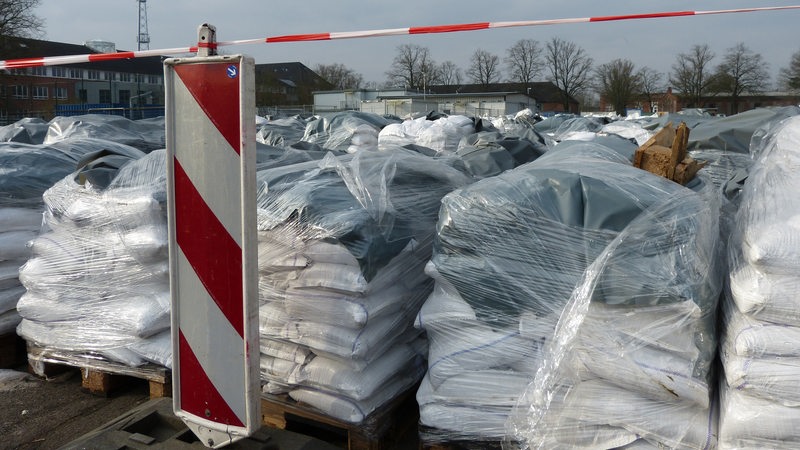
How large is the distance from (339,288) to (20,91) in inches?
1548

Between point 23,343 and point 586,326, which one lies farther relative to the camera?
point 23,343

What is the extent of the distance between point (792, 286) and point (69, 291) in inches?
123

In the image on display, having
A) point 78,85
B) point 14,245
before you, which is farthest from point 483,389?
point 78,85

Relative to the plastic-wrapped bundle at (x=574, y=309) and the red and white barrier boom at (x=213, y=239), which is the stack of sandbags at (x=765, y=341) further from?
the red and white barrier boom at (x=213, y=239)

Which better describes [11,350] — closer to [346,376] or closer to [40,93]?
[346,376]

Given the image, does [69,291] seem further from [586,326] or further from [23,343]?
[586,326]

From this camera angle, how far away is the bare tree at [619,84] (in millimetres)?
40344

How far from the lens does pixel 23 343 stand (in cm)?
375

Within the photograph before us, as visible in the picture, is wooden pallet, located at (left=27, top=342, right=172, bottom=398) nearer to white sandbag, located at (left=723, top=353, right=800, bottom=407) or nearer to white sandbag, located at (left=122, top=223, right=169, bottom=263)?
white sandbag, located at (left=122, top=223, right=169, bottom=263)

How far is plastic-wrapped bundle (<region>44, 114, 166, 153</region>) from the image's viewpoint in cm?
604

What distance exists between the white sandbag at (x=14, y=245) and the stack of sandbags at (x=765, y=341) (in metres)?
3.47

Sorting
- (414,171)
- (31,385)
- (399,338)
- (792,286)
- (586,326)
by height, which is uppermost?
(414,171)

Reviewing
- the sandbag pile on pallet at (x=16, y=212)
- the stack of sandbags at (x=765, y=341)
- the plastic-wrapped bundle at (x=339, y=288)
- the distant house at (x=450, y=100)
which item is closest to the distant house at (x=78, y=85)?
the distant house at (x=450, y=100)

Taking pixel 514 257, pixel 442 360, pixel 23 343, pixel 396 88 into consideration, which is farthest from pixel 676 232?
pixel 396 88
